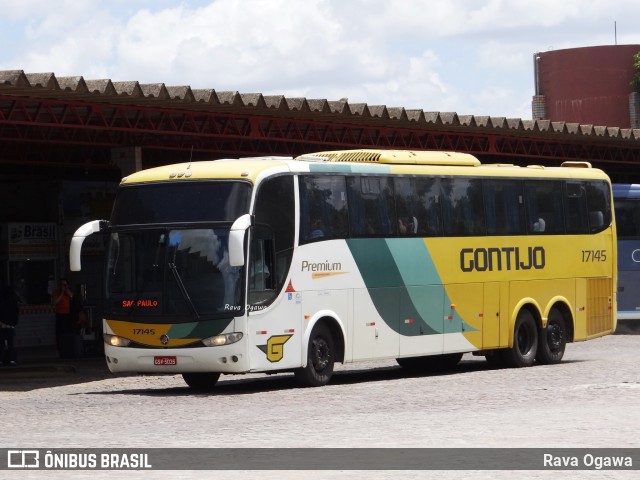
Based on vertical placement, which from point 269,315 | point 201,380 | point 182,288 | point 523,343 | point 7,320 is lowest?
point 201,380

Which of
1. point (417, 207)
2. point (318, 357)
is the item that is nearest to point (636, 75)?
point (417, 207)

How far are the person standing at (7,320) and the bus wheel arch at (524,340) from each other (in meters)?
10.3

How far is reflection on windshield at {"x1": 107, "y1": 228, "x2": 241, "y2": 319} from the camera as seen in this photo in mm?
20578

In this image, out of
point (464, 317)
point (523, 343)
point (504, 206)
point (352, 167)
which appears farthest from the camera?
point (523, 343)

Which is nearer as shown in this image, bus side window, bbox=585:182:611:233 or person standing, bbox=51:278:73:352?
bus side window, bbox=585:182:611:233

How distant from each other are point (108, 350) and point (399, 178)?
5.58 m

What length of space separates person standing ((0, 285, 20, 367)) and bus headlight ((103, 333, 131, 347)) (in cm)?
929

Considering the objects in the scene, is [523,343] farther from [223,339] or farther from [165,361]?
[165,361]

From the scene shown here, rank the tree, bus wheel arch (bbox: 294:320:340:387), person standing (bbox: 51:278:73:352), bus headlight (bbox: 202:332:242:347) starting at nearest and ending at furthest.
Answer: bus headlight (bbox: 202:332:242:347) → bus wheel arch (bbox: 294:320:340:387) → person standing (bbox: 51:278:73:352) → the tree

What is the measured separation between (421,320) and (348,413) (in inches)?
286

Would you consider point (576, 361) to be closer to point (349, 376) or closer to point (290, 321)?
point (349, 376)

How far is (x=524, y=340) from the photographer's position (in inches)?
1045

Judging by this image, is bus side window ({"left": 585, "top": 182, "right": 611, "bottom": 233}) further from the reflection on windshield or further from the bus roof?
the reflection on windshield

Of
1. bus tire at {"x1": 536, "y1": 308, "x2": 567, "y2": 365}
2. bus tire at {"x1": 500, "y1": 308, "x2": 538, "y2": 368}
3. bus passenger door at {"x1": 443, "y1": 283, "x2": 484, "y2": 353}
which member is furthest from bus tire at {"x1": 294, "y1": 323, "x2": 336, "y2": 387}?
bus tire at {"x1": 536, "y1": 308, "x2": 567, "y2": 365}
